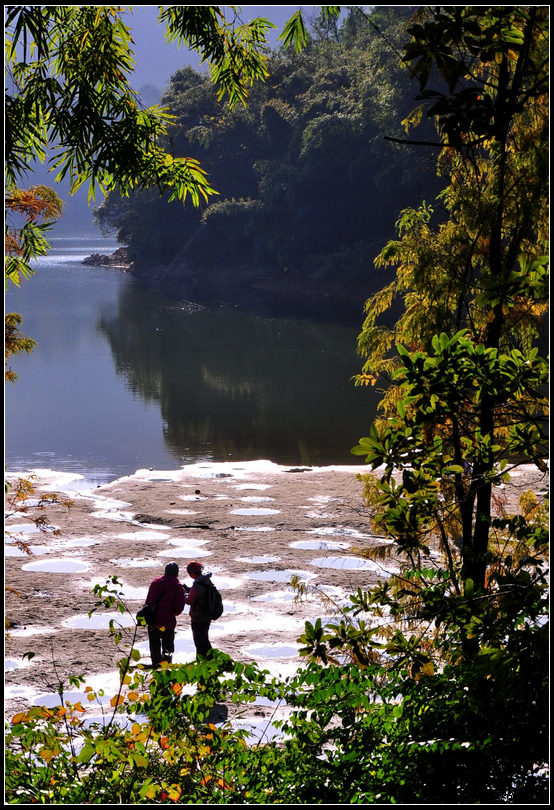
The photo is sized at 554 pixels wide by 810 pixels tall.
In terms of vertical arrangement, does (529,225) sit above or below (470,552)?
above

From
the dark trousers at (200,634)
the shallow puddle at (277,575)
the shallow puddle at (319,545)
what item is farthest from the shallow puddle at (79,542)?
the dark trousers at (200,634)

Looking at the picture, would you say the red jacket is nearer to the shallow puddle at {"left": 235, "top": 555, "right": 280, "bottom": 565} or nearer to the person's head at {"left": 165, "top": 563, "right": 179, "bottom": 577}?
the person's head at {"left": 165, "top": 563, "right": 179, "bottom": 577}

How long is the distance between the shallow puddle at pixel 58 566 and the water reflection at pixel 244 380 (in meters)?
9.62

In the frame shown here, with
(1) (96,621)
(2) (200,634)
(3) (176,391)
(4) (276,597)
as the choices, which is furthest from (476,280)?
(3) (176,391)

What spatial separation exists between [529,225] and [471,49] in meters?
3.37

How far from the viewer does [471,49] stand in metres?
3.71

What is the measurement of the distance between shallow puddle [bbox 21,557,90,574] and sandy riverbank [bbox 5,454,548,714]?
1.2 inches

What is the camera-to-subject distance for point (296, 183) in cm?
5659

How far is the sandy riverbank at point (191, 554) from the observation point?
10.4 metres

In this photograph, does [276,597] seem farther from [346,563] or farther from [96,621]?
[96,621]

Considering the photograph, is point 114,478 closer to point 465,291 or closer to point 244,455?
point 244,455

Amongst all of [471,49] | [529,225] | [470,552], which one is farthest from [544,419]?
[529,225]

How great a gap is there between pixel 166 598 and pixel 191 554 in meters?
5.10

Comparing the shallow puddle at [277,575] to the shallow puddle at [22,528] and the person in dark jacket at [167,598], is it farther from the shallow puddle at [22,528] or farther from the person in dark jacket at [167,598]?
the shallow puddle at [22,528]
